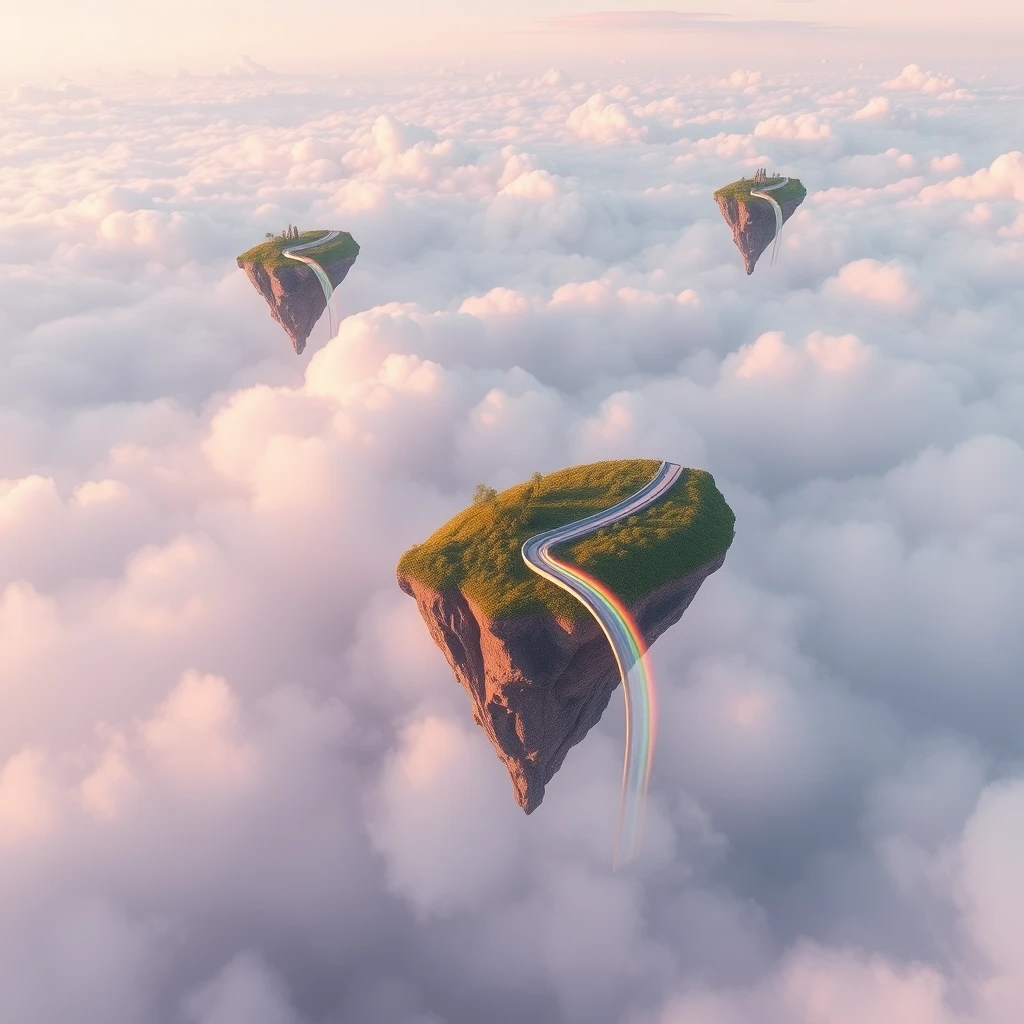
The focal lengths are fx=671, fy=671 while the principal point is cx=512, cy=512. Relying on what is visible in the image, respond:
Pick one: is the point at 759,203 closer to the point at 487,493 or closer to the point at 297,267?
→ the point at 297,267

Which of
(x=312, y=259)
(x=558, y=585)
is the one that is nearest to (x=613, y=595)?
(x=558, y=585)

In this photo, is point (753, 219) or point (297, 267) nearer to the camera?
point (297, 267)

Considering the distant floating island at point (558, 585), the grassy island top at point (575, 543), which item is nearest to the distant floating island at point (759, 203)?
the distant floating island at point (558, 585)

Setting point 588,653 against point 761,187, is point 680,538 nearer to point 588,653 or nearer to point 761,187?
point 588,653

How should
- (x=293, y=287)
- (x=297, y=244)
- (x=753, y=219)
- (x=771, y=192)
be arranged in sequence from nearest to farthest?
(x=293, y=287) → (x=297, y=244) → (x=771, y=192) → (x=753, y=219)

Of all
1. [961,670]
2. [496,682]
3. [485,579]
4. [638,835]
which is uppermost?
[485,579]

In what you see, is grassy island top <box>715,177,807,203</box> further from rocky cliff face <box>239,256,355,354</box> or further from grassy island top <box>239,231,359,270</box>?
rocky cliff face <box>239,256,355,354</box>

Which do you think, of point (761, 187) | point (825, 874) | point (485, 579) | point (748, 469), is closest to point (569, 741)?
point (485, 579)

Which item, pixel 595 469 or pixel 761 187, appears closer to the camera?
pixel 595 469

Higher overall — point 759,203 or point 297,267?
point 297,267
